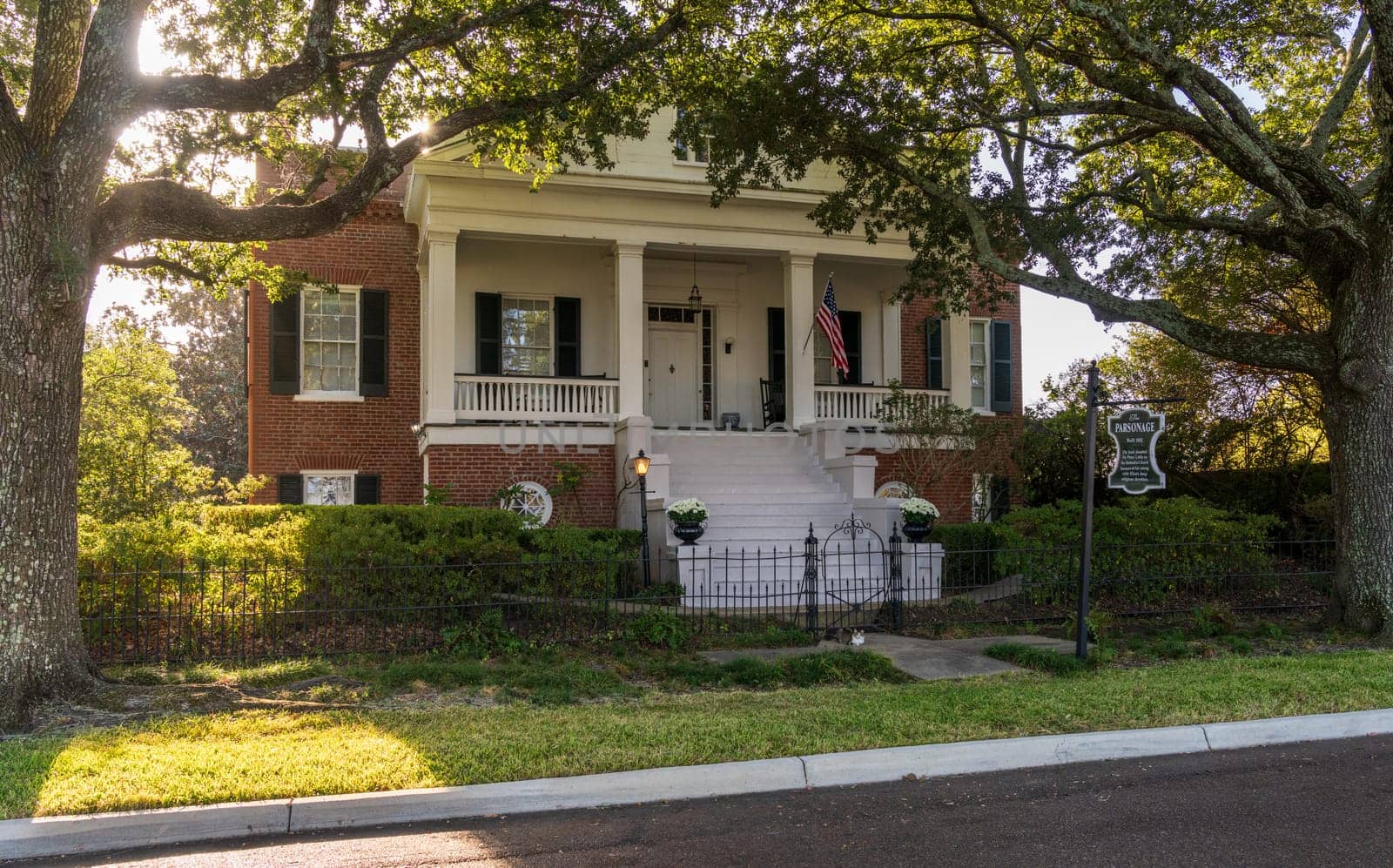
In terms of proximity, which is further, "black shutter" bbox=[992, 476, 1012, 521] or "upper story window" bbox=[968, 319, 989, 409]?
"upper story window" bbox=[968, 319, 989, 409]

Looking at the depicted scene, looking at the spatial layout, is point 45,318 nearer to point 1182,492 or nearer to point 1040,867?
point 1040,867

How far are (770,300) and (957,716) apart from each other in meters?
12.7

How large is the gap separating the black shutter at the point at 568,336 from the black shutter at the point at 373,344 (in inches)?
117

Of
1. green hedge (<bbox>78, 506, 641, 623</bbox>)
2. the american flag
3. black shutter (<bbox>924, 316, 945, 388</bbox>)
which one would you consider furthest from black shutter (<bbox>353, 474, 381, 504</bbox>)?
black shutter (<bbox>924, 316, 945, 388</bbox>)

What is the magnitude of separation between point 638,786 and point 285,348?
44.2 ft

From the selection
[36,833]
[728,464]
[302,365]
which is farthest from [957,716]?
[302,365]

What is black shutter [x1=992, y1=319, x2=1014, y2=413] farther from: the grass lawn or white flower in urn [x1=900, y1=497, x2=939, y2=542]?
the grass lawn

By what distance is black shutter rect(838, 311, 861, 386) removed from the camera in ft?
62.4

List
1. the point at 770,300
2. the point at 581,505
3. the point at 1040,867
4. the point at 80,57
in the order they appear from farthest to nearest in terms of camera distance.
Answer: the point at 770,300 → the point at 581,505 → the point at 80,57 → the point at 1040,867

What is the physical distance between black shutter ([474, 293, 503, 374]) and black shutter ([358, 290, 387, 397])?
1.65m

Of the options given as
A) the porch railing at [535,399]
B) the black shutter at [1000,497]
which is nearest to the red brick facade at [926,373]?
the black shutter at [1000,497]

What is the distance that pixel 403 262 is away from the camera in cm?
1778

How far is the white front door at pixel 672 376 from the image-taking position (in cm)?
1825

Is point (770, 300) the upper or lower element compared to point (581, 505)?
upper
